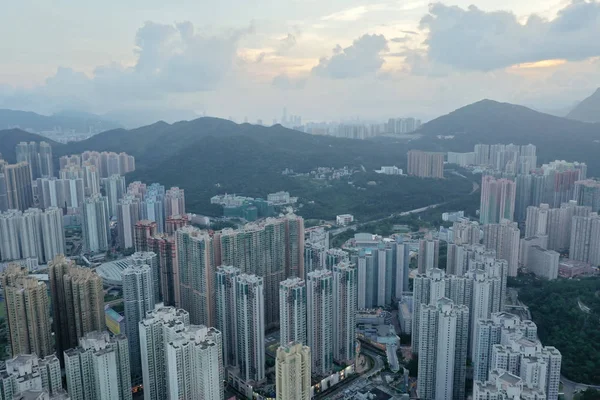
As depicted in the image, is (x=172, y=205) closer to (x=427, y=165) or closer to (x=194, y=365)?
(x=194, y=365)

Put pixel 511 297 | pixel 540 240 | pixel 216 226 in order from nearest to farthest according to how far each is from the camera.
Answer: pixel 511 297 → pixel 540 240 → pixel 216 226

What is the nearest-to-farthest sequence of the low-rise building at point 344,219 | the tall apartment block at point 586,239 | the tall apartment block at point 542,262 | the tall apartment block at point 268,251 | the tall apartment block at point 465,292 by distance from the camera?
the tall apartment block at point 465,292, the tall apartment block at point 268,251, the tall apartment block at point 542,262, the tall apartment block at point 586,239, the low-rise building at point 344,219

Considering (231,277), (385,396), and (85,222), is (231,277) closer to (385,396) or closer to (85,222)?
(385,396)

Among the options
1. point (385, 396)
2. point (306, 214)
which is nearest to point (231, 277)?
point (385, 396)

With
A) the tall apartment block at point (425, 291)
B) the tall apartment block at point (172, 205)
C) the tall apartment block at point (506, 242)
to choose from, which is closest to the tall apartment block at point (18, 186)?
the tall apartment block at point (172, 205)

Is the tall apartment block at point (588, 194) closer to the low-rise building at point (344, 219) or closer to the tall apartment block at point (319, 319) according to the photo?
the low-rise building at point (344, 219)

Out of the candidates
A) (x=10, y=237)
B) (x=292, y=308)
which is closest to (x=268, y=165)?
(x=10, y=237)
